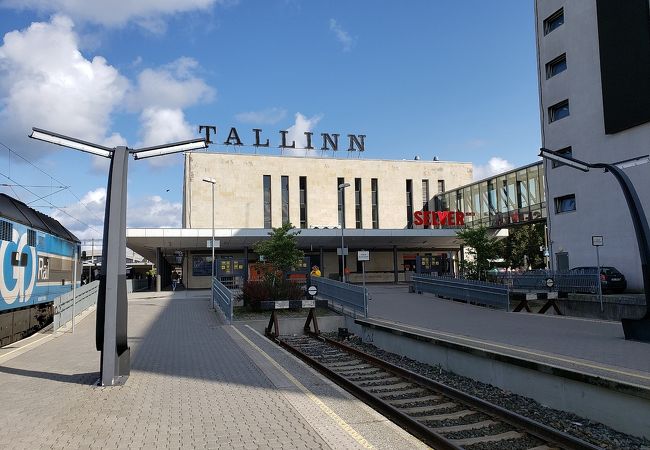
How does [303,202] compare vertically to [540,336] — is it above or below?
above

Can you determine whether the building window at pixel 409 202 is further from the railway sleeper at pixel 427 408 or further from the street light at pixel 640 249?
the railway sleeper at pixel 427 408

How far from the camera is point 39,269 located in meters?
15.4

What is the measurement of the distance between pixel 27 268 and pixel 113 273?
775 centimetres

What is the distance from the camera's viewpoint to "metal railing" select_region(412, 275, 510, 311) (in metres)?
19.1

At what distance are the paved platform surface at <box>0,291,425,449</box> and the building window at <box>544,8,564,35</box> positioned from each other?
97.3 feet

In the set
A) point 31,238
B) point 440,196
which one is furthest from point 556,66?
point 31,238

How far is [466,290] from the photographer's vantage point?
21.5 metres

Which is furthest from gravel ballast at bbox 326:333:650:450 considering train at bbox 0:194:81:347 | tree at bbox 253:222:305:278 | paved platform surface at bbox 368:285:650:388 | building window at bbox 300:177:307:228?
building window at bbox 300:177:307:228

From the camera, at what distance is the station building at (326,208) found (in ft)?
147

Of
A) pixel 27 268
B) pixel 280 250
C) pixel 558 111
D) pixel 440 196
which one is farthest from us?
pixel 440 196

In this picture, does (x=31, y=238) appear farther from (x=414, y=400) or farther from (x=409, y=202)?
(x=409, y=202)

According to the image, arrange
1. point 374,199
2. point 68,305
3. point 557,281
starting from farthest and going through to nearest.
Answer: point 374,199 < point 557,281 < point 68,305

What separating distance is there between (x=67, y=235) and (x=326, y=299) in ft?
34.9

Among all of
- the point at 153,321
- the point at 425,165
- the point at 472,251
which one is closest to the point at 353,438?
the point at 153,321
